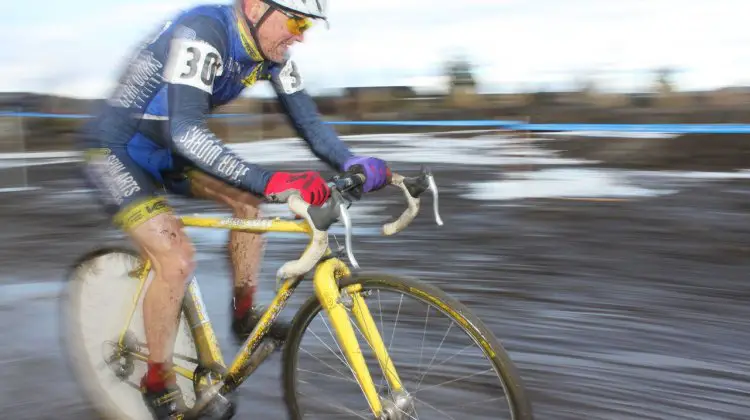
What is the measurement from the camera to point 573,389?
16.3 ft

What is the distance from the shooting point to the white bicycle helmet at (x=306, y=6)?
149 inches

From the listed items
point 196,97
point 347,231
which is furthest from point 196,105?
point 347,231

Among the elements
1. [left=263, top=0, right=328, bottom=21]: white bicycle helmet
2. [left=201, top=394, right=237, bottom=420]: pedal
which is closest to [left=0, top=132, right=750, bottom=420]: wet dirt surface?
[left=201, top=394, right=237, bottom=420]: pedal

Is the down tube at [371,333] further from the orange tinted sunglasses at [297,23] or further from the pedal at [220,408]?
the orange tinted sunglasses at [297,23]

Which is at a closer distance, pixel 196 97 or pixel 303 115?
pixel 196 97

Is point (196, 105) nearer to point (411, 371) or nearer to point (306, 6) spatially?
point (306, 6)

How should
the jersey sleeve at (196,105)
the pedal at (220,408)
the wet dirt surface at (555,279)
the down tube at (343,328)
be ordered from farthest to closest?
the wet dirt surface at (555,279), the pedal at (220,408), the jersey sleeve at (196,105), the down tube at (343,328)

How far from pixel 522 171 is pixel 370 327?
1186cm

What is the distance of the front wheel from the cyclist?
236 millimetres

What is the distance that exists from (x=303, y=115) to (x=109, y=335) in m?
1.37

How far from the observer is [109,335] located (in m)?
4.66

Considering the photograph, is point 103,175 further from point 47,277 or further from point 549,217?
point 549,217

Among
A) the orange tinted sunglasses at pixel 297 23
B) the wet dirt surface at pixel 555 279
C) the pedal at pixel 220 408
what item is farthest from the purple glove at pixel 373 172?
the wet dirt surface at pixel 555 279

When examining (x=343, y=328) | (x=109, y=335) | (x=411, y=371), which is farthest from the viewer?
(x=411, y=371)
